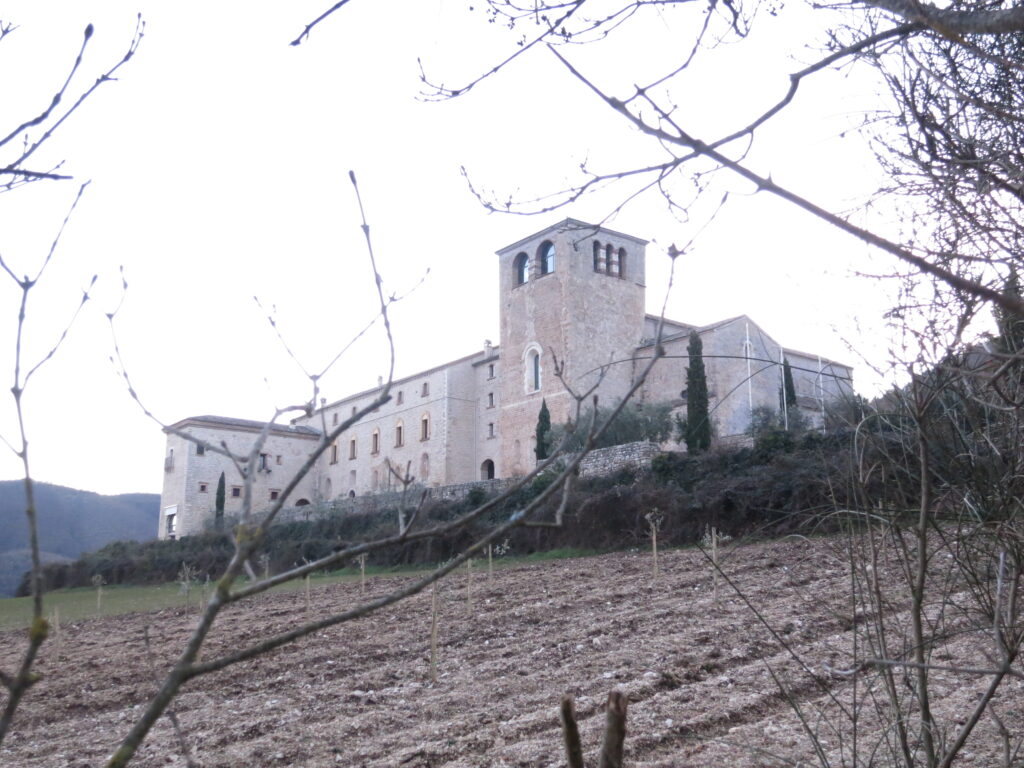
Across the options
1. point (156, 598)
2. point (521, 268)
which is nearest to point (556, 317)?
point (521, 268)

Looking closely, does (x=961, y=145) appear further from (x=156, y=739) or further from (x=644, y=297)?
(x=644, y=297)

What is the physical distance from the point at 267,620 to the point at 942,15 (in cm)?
1459

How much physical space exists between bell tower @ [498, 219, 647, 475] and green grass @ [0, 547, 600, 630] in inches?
460

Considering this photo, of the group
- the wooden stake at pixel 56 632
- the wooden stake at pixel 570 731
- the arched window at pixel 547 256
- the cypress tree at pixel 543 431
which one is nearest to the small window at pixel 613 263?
the arched window at pixel 547 256

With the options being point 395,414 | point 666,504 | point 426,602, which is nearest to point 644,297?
point 395,414

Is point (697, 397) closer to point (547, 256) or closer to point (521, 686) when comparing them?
point (547, 256)

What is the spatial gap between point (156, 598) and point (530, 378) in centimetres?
1585

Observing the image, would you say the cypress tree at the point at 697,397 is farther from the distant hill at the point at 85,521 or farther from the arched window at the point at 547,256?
the distant hill at the point at 85,521

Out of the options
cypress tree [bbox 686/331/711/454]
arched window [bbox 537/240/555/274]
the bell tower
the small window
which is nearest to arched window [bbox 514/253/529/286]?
the bell tower

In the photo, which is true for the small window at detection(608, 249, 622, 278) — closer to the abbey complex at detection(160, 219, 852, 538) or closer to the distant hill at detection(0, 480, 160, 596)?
the abbey complex at detection(160, 219, 852, 538)

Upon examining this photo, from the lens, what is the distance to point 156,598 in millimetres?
24906

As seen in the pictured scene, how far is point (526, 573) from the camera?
708 inches

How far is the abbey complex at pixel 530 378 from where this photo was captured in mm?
31969

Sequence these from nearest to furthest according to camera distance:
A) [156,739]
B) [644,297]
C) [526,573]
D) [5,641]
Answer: [156,739], [5,641], [526,573], [644,297]
